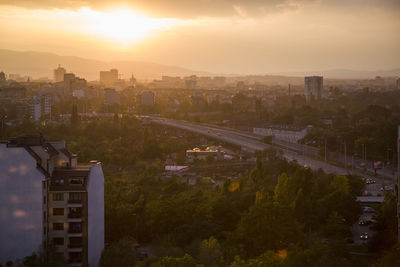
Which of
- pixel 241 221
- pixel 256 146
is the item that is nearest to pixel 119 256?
pixel 241 221

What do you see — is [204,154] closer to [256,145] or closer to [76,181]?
[256,145]

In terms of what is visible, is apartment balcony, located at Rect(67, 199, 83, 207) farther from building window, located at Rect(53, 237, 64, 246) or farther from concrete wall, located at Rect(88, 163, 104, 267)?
building window, located at Rect(53, 237, 64, 246)

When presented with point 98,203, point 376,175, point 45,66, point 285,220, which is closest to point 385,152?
point 376,175

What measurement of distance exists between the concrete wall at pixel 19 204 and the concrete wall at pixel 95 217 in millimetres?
441

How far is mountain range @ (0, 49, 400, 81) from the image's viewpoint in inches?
1778

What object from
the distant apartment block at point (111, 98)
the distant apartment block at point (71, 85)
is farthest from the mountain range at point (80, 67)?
the distant apartment block at point (111, 98)

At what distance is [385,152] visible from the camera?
12.7m

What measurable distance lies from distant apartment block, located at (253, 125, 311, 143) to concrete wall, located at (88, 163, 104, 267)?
1092cm

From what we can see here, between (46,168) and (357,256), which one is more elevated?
→ (46,168)

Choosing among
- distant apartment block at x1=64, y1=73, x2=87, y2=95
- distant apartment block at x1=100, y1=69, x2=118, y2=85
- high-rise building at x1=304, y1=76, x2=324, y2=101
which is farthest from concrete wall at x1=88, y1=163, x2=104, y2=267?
distant apartment block at x1=100, y1=69, x2=118, y2=85

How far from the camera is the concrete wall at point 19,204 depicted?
502 centimetres

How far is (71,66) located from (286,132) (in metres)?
57.2

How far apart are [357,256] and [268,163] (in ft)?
15.2

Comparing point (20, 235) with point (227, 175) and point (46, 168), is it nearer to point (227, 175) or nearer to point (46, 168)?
point (46, 168)
